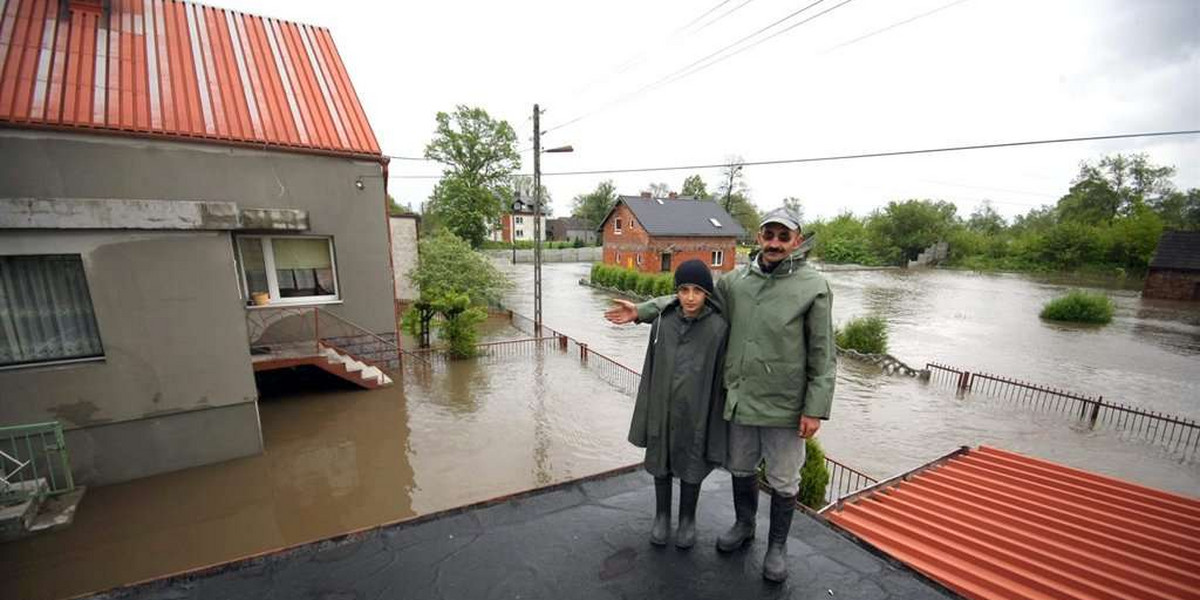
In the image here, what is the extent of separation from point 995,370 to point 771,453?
15.8 metres

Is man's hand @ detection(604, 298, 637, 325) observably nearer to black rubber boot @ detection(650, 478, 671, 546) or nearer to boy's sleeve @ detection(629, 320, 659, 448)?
boy's sleeve @ detection(629, 320, 659, 448)

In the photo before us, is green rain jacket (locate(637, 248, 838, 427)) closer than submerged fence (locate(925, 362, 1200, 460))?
Yes

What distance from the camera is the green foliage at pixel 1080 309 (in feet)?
63.2

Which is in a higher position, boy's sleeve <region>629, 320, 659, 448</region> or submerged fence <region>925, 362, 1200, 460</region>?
boy's sleeve <region>629, 320, 659, 448</region>

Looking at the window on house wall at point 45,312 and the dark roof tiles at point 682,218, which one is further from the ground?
the dark roof tiles at point 682,218

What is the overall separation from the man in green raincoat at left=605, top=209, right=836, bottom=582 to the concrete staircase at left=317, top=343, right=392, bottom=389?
8.27 meters

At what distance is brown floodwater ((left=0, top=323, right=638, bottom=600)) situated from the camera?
4508 mm

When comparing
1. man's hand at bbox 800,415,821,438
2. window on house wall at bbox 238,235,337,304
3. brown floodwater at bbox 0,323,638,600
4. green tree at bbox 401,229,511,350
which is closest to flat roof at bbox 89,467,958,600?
man's hand at bbox 800,415,821,438

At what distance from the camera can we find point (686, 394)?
2.39m

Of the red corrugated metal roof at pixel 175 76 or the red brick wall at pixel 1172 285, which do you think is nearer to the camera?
the red corrugated metal roof at pixel 175 76

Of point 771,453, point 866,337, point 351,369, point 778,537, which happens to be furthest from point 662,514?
point 866,337

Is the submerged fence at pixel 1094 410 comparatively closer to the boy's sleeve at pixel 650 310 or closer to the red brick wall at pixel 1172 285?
the boy's sleeve at pixel 650 310

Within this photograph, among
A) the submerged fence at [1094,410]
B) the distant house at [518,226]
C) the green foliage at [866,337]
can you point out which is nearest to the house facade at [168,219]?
the green foliage at [866,337]

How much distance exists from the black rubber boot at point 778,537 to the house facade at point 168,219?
6.60 m
